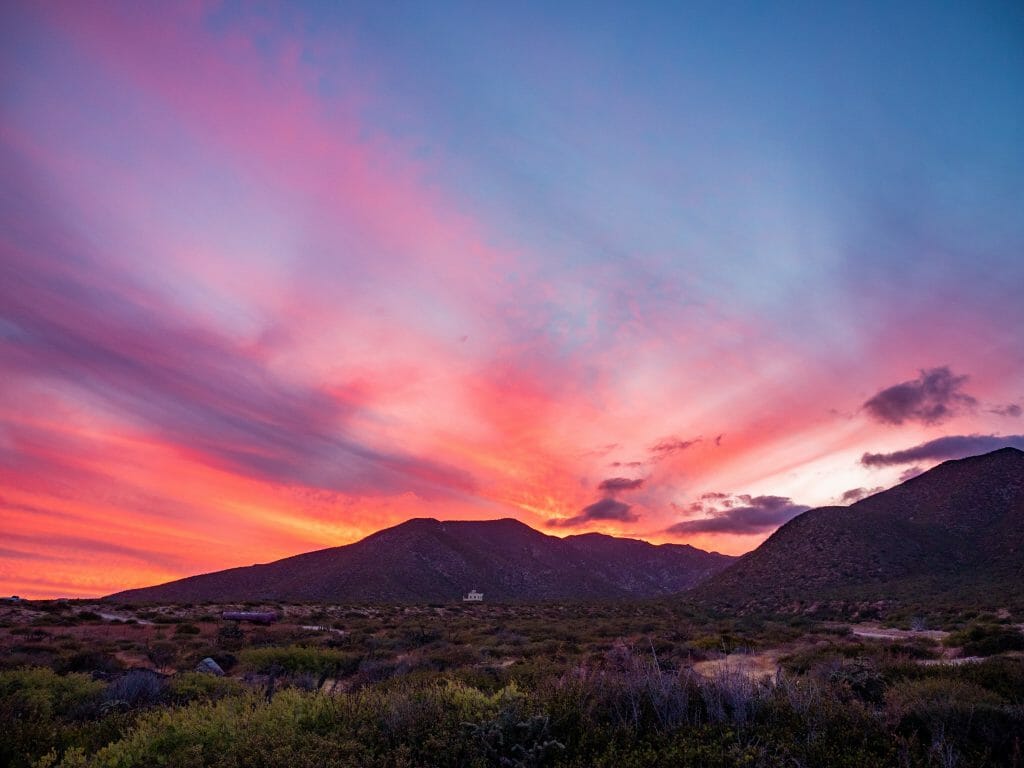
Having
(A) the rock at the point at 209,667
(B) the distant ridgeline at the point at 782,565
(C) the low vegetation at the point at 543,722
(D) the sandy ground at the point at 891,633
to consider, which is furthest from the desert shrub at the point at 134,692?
(B) the distant ridgeline at the point at 782,565

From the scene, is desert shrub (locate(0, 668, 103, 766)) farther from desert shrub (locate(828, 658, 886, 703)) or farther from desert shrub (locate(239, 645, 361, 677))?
desert shrub (locate(828, 658, 886, 703))

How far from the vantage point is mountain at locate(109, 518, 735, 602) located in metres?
88.7

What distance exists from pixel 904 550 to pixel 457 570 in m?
69.0

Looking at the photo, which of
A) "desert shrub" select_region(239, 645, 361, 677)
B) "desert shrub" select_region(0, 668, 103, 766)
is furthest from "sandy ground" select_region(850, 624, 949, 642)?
"desert shrub" select_region(0, 668, 103, 766)

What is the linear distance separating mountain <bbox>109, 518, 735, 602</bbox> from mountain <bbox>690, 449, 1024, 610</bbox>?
42.0m

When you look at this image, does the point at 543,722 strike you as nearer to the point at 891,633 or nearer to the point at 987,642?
the point at 987,642

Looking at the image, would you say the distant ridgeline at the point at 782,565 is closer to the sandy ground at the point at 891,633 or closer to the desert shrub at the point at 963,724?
the sandy ground at the point at 891,633

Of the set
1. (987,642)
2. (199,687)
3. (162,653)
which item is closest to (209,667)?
(162,653)

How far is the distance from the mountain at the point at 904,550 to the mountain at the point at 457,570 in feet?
138

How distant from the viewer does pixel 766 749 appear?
6.50 metres

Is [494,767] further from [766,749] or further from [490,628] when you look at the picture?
[490,628]

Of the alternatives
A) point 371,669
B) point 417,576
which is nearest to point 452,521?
point 417,576

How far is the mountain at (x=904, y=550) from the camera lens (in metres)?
51.8

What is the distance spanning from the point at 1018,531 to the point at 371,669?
76.6 metres
